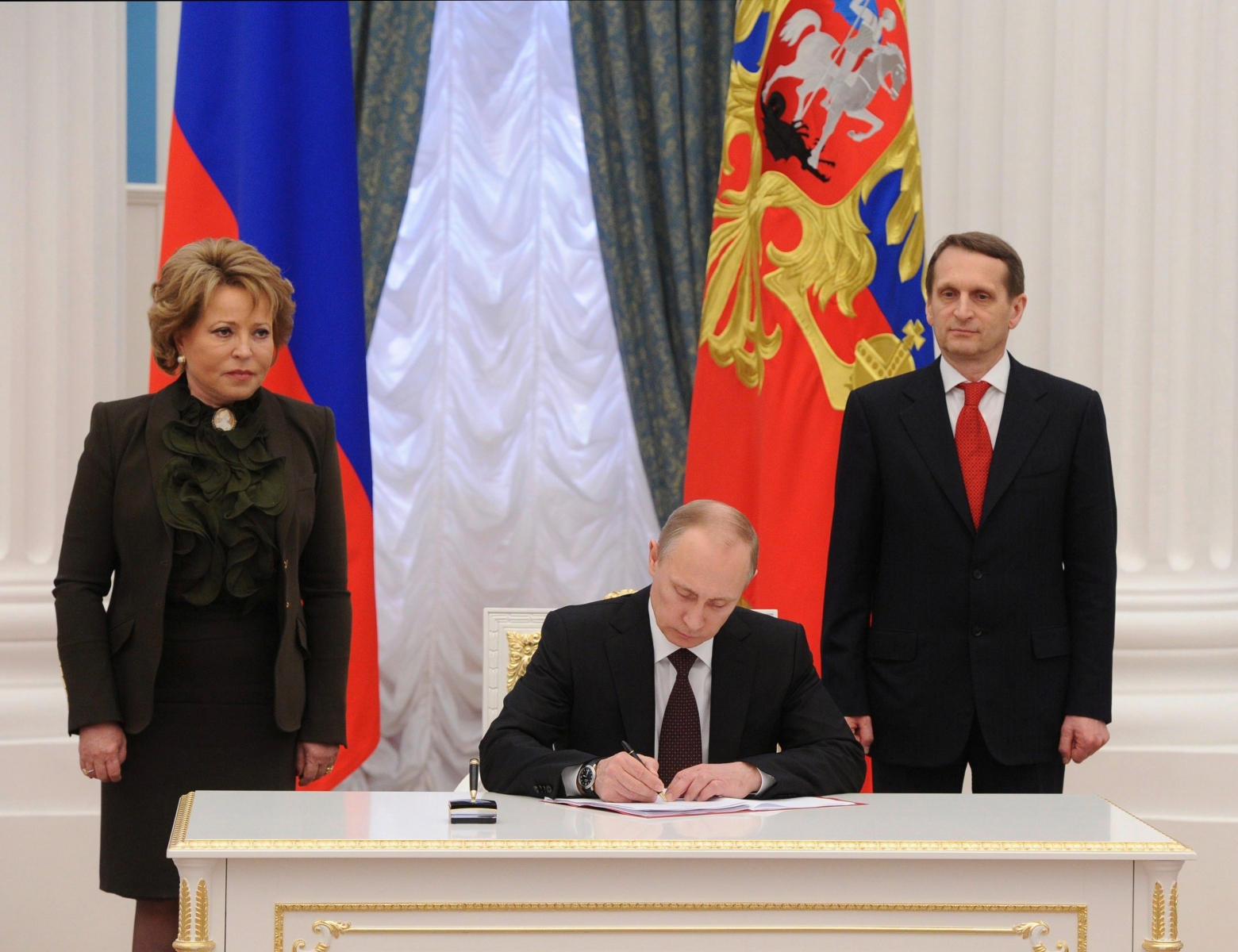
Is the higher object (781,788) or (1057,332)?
(1057,332)

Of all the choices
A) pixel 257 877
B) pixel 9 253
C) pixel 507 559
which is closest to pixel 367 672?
pixel 507 559

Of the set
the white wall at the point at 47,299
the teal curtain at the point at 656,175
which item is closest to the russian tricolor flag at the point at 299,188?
the white wall at the point at 47,299

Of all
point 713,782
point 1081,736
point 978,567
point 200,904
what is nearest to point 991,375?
point 978,567

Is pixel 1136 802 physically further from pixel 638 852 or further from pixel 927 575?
pixel 638 852

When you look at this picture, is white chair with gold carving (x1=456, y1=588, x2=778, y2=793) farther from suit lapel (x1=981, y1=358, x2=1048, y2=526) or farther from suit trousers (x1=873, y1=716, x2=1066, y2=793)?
suit lapel (x1=981, y1=358, x2=1048, y2=526)

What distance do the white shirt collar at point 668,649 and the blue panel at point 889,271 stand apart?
152 cm

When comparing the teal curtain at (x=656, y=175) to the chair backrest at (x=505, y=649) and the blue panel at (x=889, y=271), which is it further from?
the chair backrest at (x=505, y=649)

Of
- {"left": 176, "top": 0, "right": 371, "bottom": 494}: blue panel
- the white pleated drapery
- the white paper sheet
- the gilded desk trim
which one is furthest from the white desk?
the white pleated drapery

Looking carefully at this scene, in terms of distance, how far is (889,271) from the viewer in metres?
3.55

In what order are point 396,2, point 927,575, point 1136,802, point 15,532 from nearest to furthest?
1. point 927,575
2. point 1136,802
3. point 15,532
4. point 396,2

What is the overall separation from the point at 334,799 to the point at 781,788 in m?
0.69

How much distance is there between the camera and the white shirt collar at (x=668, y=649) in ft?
7.53

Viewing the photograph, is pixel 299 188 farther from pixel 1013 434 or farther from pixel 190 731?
pixel 1013 434

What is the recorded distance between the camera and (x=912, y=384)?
2629mm
